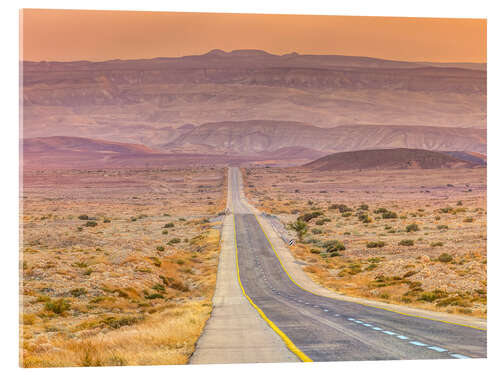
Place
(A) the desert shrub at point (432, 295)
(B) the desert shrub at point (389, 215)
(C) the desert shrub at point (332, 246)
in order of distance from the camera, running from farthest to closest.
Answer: (B) the desert shrub at point (389, 215)
(C) the desert shrub at point (332, 246)
(A) the desert shrub at point (432, 295)

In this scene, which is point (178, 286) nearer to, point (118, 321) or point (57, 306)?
point (57, 306)

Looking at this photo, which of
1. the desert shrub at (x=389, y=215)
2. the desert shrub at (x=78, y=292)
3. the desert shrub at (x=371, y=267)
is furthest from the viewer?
the desert shrub at (x=389, y=215)

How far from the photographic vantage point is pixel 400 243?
57125mm

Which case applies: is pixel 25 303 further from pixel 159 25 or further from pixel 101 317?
pixel 159 25

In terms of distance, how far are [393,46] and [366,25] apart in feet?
18.8

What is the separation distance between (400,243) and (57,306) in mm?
39173

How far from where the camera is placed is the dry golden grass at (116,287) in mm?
17594

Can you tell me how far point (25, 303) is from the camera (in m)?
28.8

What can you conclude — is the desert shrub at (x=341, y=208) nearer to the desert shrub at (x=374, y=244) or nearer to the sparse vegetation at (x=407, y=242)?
the desert shrub at (x=374, y=244)

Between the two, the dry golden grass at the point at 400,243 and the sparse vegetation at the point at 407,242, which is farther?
the sparse vegetation at the point at 407,242

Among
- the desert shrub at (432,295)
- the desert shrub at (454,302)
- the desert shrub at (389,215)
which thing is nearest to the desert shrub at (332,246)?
the desert shrub at (389,215)

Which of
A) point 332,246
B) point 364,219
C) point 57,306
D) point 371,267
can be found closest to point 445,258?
point 371,267

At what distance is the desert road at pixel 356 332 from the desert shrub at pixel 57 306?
33.6ft
